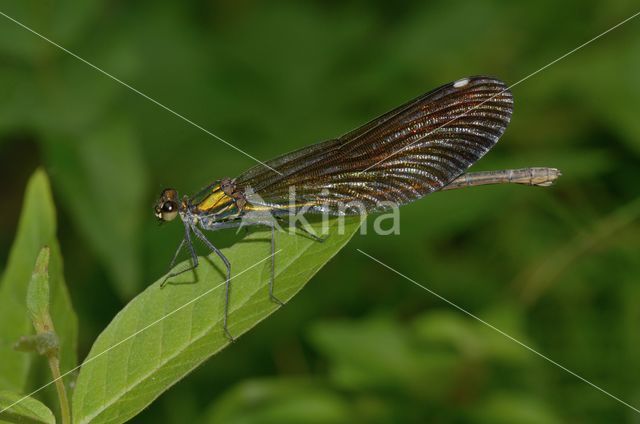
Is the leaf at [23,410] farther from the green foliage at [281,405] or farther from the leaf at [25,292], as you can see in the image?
the green foliage at [281,405]

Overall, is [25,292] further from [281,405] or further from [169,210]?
[281,405]

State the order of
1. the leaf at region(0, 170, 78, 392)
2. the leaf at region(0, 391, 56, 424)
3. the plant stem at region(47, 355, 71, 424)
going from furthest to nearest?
the leaf at region(0, 170, 78, 392)
the plant stem at region(47, 355, 71, 424)
the leaf at region(0, 391, 56, 424)

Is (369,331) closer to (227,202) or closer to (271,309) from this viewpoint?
(227,202)

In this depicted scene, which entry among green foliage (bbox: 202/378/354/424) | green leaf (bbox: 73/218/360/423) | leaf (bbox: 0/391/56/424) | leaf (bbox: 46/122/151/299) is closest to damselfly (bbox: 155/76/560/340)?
leaf (bbox: 46/122/151/299)

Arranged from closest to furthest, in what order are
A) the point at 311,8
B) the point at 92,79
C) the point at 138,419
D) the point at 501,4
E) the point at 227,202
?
the point at 227,202 < the point at 92,79 < the point at 138,419 < the point at 501,4 < the point at 311,8

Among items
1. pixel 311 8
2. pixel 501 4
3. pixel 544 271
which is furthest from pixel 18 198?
pixel 501 4

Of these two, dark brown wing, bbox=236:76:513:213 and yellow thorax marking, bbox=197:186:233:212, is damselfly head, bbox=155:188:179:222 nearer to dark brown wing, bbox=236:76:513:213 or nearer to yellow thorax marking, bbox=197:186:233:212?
yellow thorax marking, bbox=197:186:233:212

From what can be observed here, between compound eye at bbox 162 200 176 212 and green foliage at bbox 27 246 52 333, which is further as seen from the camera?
compound eye at bbox 162 200 176 212
